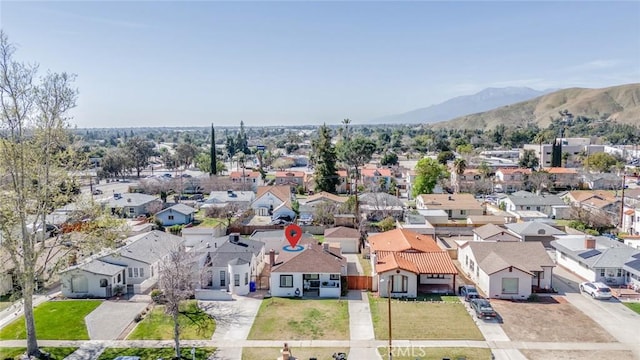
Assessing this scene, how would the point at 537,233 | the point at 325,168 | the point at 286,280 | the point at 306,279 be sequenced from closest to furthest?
the point at 286,280 → the point at 306,279 → the point at 537,233 → the point at 325,168

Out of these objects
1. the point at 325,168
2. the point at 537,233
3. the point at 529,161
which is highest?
the point at 325,168

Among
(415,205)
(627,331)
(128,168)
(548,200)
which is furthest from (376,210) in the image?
(128,168)

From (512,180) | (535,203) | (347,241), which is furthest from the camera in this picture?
(512,180)

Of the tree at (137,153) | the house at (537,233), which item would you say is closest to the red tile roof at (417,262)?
the house at (537,233)

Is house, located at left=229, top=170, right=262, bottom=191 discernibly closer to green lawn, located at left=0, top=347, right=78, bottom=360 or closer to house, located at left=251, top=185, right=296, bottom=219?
house, located at left=251, top=185, right=296, bottom=219

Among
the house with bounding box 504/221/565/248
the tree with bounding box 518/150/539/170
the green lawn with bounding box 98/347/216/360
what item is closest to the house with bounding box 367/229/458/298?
the green lawn with bounding box 98/347/216/360

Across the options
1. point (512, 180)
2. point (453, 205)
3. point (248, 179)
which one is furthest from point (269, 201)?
point (512, 180)

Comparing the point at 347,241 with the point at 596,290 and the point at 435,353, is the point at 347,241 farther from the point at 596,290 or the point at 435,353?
the point at 435,353
